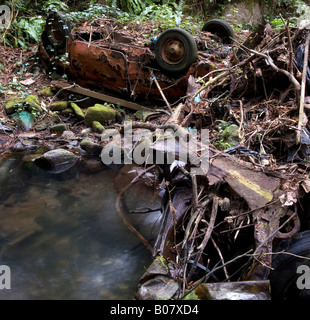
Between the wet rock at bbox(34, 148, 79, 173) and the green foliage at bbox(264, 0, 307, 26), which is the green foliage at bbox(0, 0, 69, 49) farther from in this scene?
the green foliage at bbox(264, 0, 307, 26)

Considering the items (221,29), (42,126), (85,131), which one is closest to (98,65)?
(85,131)

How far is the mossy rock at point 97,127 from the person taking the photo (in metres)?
6.70

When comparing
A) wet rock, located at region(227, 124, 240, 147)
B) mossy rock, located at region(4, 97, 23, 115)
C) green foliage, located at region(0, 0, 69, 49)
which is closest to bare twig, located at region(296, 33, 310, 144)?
wet rock, located at region(227, 124, 240, 147)

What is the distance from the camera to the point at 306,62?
3.41 metres

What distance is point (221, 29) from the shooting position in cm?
725

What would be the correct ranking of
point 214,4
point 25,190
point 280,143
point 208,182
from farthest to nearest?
point 214,4 → point 25,190 → point 280,143 → point 208,182

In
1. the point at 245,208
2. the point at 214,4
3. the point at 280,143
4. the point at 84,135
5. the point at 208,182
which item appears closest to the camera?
the point at 245,208

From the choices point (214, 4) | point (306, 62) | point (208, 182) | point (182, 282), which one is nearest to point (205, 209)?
point (208, 182)

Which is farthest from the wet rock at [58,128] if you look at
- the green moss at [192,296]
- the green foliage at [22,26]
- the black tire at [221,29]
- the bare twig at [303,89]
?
the green moss at [192,296]

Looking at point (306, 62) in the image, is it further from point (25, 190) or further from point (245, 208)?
point (25, 190)

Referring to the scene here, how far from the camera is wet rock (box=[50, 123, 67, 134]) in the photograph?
6625 millimetres

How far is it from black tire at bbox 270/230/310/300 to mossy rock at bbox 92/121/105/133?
16.8ft

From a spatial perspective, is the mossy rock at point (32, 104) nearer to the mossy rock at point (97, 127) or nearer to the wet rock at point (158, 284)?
the mossy rock at point (97, 127)
